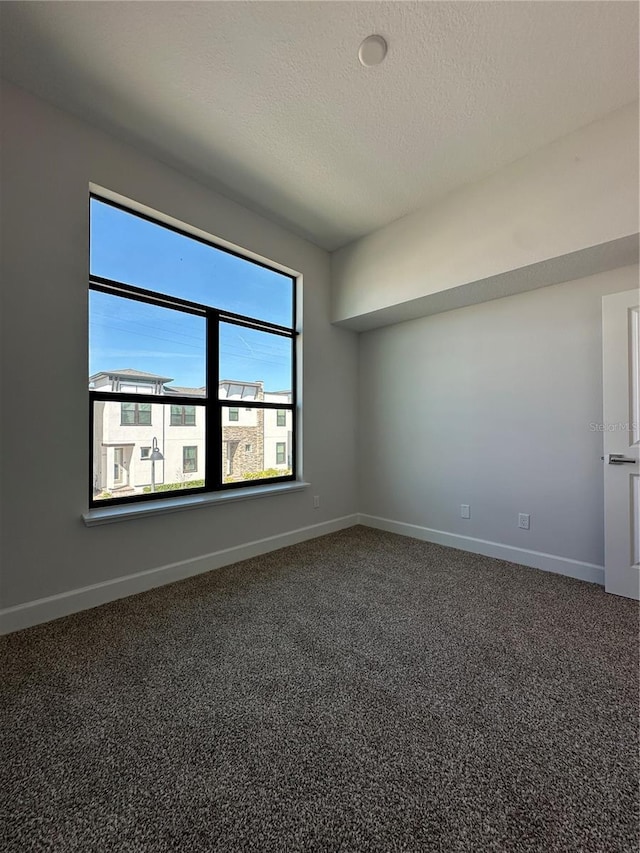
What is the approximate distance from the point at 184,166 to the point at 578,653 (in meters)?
3.96

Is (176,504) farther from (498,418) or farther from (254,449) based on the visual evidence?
(498,418)

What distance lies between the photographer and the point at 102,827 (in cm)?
102

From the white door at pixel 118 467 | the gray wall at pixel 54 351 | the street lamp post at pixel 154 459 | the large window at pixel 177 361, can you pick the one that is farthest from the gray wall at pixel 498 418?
the white door at pixel 118 467

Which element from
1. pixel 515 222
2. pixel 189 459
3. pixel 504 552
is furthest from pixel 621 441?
pixel 189 459

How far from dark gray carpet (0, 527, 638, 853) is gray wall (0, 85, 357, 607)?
36 centimetres

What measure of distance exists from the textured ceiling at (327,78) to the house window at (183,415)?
1806 mm

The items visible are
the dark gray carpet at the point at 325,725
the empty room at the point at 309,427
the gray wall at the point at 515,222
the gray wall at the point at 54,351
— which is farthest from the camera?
the gray wall at the point at 515,222

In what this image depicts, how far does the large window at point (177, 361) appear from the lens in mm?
2441

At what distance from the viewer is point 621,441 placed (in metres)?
2.41

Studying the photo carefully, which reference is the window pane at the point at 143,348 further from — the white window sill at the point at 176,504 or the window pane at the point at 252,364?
the white window sill at the point at 176,504

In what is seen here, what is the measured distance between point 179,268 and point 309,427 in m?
1.84

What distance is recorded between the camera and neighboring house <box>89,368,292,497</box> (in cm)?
245

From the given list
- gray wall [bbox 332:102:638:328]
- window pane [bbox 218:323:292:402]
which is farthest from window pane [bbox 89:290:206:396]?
gray wall [bbox 332:102:638:328]

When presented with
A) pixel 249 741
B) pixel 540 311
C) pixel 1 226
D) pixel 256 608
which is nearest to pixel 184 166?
pixel 1 226
